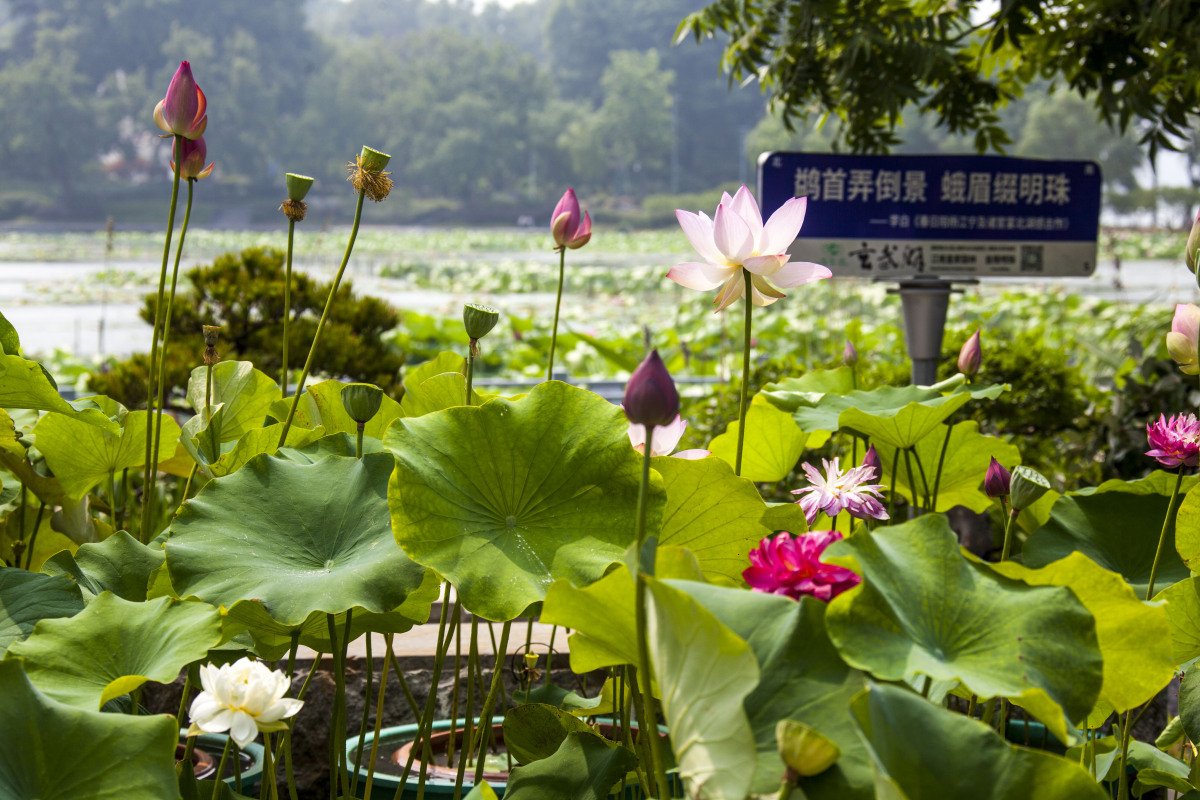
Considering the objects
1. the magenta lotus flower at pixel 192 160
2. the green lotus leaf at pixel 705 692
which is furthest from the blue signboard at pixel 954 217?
the green lotus leaf at pixel 705 692

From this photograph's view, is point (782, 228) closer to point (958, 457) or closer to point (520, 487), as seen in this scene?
point (520, 487)

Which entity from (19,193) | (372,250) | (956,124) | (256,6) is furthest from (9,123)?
(956,124)

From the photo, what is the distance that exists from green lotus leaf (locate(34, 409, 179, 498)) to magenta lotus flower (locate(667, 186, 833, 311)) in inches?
14.6

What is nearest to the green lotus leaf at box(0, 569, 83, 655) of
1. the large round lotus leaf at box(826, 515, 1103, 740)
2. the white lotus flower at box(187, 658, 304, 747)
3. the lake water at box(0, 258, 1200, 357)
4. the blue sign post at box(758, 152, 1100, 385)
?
the white lotus flower at box(187, 658, 304, 747)

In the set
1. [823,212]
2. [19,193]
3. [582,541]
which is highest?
[19,193]

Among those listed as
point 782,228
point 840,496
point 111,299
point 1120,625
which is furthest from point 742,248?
point 111,299

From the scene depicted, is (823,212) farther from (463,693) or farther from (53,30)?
(53,30)

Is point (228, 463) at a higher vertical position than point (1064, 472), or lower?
higher

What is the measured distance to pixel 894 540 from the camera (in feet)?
1.18

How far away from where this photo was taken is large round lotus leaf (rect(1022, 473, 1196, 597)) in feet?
1.95

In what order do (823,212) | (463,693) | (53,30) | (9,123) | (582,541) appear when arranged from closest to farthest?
(582,541), (463,693), (823,212), (9,123), (53,30)

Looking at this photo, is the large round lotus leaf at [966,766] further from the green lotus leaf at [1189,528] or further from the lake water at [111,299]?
the lake water at [111,299]

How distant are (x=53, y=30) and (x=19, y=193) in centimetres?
663

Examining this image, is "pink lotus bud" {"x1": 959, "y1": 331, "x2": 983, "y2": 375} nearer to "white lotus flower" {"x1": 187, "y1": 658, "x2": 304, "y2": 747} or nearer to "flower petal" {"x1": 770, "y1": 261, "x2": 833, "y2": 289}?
"flower petal" {"x1": 770, "y1": 261, "x2": 833, "y2": 289}
